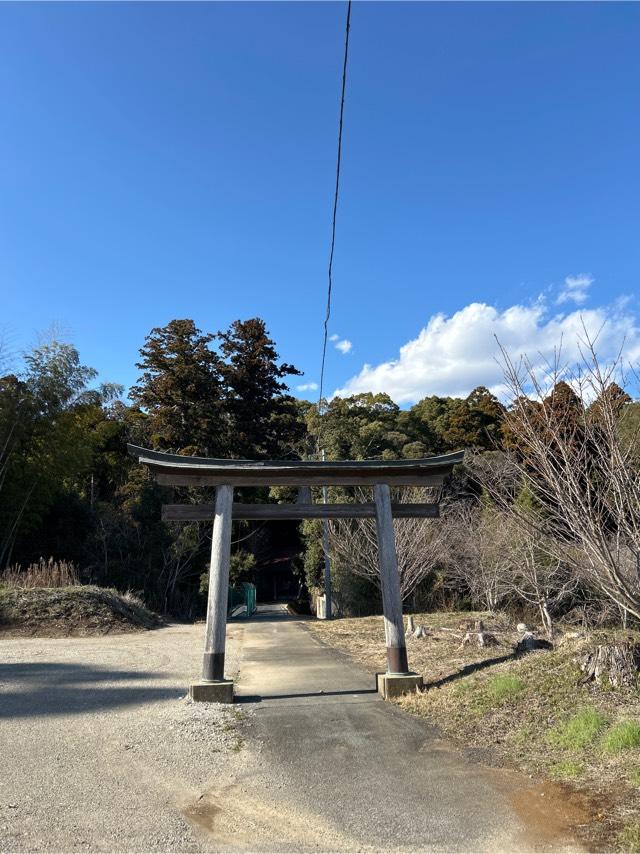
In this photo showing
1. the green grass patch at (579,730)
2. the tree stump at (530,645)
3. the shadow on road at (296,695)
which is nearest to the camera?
the green grass patch at (579,730)

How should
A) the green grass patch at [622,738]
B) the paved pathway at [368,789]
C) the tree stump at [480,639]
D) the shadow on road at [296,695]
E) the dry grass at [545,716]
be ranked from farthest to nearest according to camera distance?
the tree stump at [480,639] → the shadow on road at [296,695] → the green grass patch at [622,738] → the dry grass at [545,716] → the paved pathway at [368,789]

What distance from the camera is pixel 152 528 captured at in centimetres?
2173

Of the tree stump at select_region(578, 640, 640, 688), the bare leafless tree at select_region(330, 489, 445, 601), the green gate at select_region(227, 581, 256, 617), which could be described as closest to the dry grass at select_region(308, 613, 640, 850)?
the tree stump at select_region(578, 640, 640, 688)

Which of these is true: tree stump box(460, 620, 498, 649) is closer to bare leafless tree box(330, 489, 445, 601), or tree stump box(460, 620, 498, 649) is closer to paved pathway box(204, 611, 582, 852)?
paved pathway box(204, 611, 582, 852)

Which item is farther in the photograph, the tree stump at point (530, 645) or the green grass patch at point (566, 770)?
the tree stump at point (530, 645)

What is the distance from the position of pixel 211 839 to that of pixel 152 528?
19.3 meters

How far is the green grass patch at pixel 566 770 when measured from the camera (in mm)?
4070

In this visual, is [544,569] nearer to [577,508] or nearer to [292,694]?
[292,694]

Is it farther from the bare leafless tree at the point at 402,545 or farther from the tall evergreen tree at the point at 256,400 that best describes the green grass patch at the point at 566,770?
the tall evergreen tree at the point at 256,400

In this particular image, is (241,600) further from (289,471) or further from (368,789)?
(368,789)

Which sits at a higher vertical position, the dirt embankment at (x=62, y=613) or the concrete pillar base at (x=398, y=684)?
the dirt embankment at (x=62, y=613)

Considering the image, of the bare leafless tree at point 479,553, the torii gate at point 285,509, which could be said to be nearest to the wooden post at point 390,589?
the torii gate at point 285,509

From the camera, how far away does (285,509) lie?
7.58m

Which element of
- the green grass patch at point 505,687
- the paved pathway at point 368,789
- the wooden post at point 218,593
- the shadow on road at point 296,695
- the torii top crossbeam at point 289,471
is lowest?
the paved pathway at point 368,789
